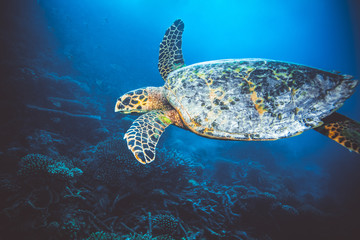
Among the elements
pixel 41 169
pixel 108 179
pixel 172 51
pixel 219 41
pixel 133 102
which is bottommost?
pixel 108 179

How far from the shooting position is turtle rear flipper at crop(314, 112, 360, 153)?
6.33ft

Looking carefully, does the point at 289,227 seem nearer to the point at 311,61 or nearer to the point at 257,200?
the point at 257,200

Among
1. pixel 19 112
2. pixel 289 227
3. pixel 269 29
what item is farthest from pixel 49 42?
pixel 269 29

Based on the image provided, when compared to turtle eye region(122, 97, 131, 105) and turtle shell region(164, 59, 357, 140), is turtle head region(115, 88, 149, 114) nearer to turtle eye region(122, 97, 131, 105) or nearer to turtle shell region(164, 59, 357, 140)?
turtle eye region(122, 97, 131, 105)

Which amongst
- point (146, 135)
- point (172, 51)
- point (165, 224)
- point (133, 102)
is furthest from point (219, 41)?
point (165, 224)

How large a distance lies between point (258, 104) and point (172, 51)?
3096 mm

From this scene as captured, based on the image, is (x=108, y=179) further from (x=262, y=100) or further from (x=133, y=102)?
(x=262, y=100)

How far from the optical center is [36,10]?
18.2 m

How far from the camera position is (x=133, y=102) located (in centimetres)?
284

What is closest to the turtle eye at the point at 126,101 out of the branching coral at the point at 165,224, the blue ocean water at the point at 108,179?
the blue ocean water at the point at 108,179

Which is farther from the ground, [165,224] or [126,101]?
[126,101]

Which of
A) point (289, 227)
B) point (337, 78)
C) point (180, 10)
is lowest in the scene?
point (289, 227)

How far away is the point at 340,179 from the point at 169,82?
19941mm

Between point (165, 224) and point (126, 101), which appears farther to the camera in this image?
point (126, 101)
